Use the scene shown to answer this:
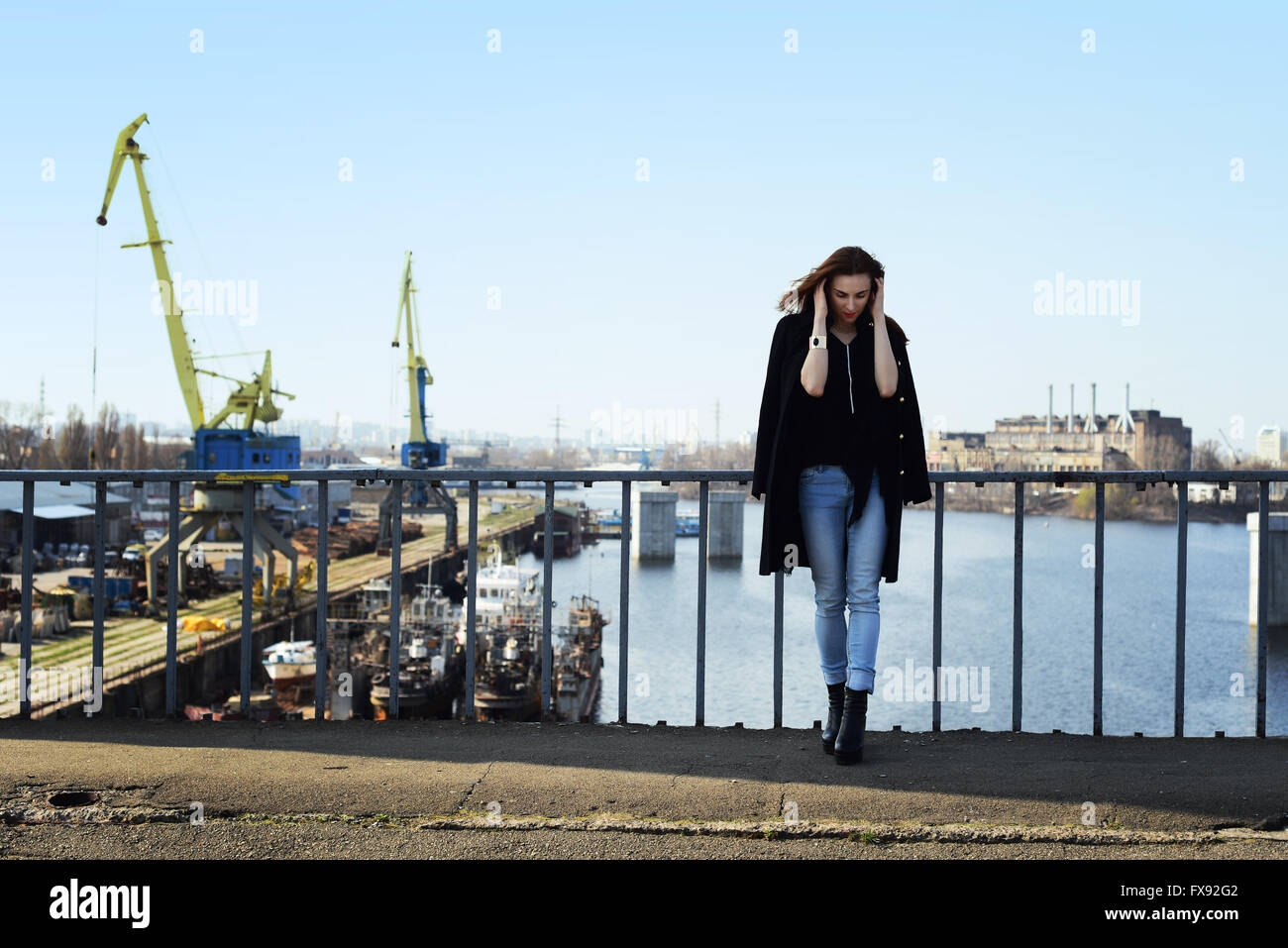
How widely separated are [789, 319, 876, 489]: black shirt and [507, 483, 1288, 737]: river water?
9661 mm

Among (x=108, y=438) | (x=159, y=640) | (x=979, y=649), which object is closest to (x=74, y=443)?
(x=108, y=438)

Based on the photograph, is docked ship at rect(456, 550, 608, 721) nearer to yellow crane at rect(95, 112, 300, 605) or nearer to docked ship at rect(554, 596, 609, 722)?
docked ship at rect(554, 596, 609, 722)

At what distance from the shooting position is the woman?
3.67m

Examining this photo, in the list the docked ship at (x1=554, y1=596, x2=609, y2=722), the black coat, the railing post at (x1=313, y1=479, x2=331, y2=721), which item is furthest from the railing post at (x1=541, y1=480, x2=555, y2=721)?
the docked ship at (x1=554, y1=596, x2=609, y2=722)

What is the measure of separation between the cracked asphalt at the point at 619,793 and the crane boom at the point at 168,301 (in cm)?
4721

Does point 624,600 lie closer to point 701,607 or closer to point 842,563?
point 701,607

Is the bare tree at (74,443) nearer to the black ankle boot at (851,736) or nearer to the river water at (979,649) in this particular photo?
the river water at (979,649)

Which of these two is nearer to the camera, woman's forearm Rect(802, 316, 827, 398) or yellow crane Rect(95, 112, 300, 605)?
woman's forearm Rect(802, 316, 827, 398)

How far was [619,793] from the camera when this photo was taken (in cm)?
324

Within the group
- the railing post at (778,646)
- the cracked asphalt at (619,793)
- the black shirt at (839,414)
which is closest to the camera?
the cracked asphalt at (619,793)

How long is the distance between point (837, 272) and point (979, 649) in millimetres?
32422

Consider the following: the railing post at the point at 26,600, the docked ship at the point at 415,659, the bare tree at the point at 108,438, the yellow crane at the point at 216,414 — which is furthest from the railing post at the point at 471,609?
the bare tree at the point at 108,438

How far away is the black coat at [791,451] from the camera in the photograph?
3.70 metres

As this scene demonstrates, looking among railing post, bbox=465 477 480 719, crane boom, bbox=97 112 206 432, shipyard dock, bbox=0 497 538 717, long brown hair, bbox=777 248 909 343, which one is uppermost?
crane boom, bbox=97 112 206 432
